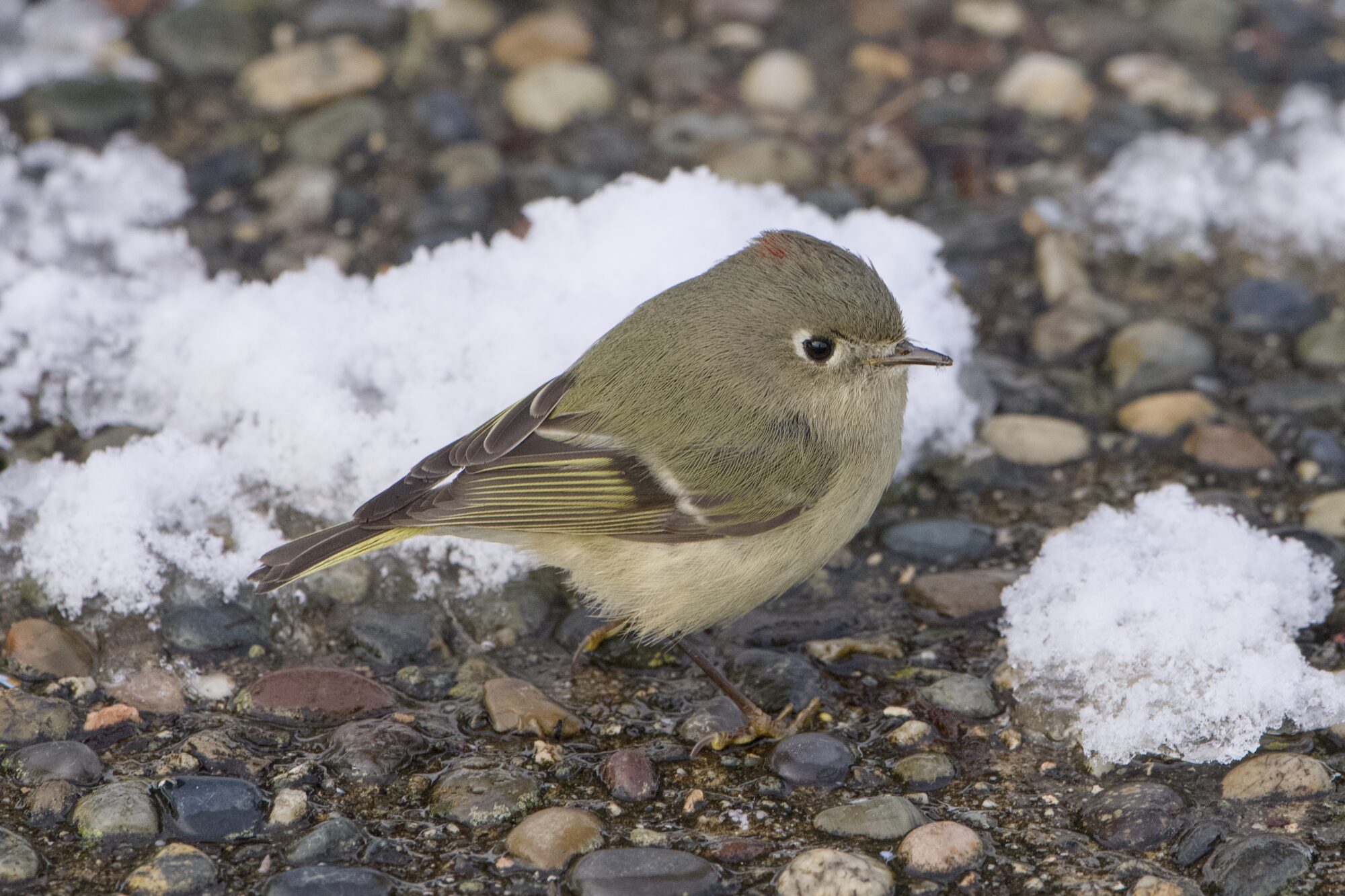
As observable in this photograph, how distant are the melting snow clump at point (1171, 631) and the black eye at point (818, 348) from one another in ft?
2.47

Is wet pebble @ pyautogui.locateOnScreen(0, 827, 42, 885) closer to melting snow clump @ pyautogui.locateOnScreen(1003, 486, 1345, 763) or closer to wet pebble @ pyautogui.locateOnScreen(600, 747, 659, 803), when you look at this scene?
wet pebble @ pyautogui.locateOnScreen(600, 747, 659, 803)

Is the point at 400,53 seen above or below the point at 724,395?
above

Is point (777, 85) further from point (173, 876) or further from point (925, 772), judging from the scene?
point (173, 876)

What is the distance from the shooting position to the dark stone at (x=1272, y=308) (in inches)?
170

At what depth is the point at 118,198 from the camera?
15.2ft

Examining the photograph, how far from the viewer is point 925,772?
293cm

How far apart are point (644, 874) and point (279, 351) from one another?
1.93 meters

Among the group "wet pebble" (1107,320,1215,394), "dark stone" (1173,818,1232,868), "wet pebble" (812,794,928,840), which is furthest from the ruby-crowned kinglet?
"wet pebble" (1107,320,1215,394)

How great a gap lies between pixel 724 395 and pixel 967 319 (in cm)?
130

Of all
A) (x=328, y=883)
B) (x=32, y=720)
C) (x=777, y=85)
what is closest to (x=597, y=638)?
(x=328, y=883)

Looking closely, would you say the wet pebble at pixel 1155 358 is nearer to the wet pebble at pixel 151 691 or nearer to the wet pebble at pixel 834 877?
the wet pebble at pixel 834 877

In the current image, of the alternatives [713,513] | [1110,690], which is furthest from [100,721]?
[1110,690]

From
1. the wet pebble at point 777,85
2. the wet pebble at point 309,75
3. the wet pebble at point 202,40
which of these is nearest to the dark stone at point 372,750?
the wet pebble at point 309,75

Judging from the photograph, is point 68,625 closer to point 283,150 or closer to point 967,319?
point 283,150
